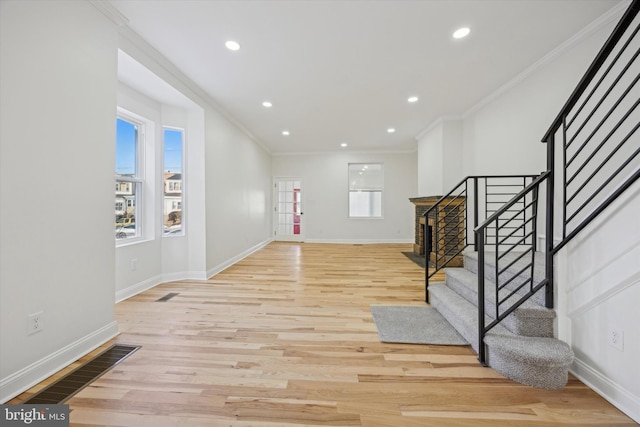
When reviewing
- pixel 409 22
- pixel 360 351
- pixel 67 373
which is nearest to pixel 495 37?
pixel 409 22

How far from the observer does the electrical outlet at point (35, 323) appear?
1543mm

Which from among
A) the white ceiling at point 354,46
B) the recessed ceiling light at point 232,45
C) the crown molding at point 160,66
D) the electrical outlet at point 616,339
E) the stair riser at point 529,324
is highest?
the white ceiling at point 354,46

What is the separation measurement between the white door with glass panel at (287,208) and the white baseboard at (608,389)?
663 cm

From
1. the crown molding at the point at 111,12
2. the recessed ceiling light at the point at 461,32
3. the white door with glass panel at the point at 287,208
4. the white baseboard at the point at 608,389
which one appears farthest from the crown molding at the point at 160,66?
the white baseboard at the point at 608,389

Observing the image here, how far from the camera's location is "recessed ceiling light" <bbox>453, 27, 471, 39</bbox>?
2.36 meters

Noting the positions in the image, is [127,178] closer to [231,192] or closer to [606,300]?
[231,192]

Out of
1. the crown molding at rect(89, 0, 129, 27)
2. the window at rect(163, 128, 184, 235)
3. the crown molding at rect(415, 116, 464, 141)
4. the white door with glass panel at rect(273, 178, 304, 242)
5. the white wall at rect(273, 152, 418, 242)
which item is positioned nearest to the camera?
the crown molding at rect(89, 0, 129, 27)

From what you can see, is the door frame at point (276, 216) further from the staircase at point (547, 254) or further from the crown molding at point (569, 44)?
the staircase at point (547, 254)

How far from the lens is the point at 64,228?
1.75 m

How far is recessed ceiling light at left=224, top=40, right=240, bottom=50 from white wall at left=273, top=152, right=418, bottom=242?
16.7ft

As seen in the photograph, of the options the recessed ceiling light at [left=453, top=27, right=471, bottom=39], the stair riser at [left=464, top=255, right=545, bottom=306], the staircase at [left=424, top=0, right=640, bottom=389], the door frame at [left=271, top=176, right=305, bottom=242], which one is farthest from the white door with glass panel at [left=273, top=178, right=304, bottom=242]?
the recessed ceiling light at [left=453, top=27, right=471, bottom=39]

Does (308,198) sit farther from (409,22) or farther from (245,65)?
(409,22)

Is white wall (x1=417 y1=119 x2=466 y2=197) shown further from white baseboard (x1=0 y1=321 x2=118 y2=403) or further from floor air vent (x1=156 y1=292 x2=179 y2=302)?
white baseboard (x1=0 y1=321 x2=118 y2=403)

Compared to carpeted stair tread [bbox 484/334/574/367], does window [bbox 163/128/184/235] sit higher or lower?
higher
